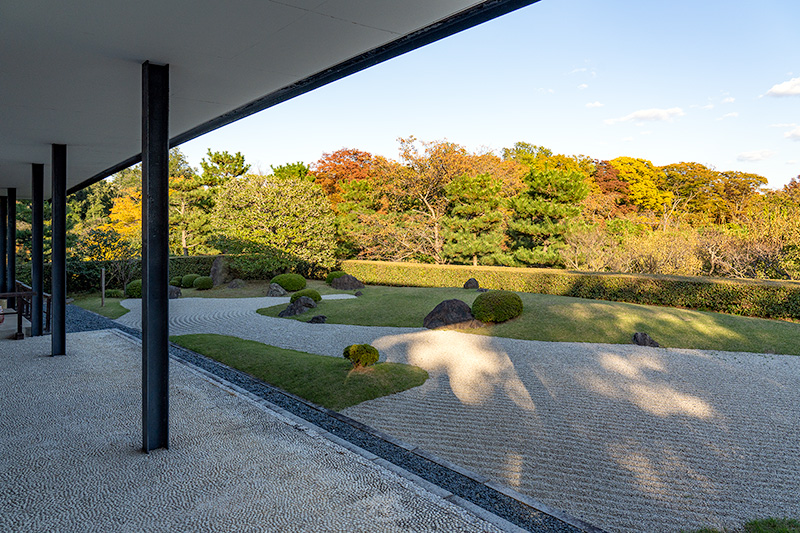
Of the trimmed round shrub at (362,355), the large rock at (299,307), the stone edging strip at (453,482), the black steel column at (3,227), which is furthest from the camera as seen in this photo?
the large rock at (299,307)

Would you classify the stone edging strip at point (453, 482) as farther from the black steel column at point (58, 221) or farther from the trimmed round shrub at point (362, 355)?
the black steel column at point (58, 221)

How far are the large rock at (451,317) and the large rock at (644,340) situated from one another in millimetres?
3116

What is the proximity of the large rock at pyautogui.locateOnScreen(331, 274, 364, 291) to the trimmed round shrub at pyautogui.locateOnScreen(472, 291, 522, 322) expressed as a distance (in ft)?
26.6

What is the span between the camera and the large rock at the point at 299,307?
1315 centimetres

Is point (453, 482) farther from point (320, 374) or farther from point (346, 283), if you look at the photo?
point (346, 283)

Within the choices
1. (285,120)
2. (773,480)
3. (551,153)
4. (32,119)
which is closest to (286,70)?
(32,119)

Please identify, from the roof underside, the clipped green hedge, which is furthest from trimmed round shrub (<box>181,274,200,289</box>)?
the roof underside

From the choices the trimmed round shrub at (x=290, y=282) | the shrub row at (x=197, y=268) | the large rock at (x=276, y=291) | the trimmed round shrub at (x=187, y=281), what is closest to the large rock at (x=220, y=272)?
the shrub row at (x=197, y=268)

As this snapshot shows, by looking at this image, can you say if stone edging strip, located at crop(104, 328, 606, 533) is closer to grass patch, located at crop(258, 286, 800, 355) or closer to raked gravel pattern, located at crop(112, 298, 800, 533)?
raked gravel pattern, located at crop(112, 298, 800, 533)

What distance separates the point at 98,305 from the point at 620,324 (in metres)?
14.9

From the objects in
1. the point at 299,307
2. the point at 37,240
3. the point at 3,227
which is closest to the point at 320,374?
the point at 37,240

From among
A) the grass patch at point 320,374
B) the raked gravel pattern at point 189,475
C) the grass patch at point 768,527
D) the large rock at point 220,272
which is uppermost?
the large rock at point 220,272

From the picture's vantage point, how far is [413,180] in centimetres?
2128

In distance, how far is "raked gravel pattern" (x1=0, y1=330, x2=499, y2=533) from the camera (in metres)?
2.84
